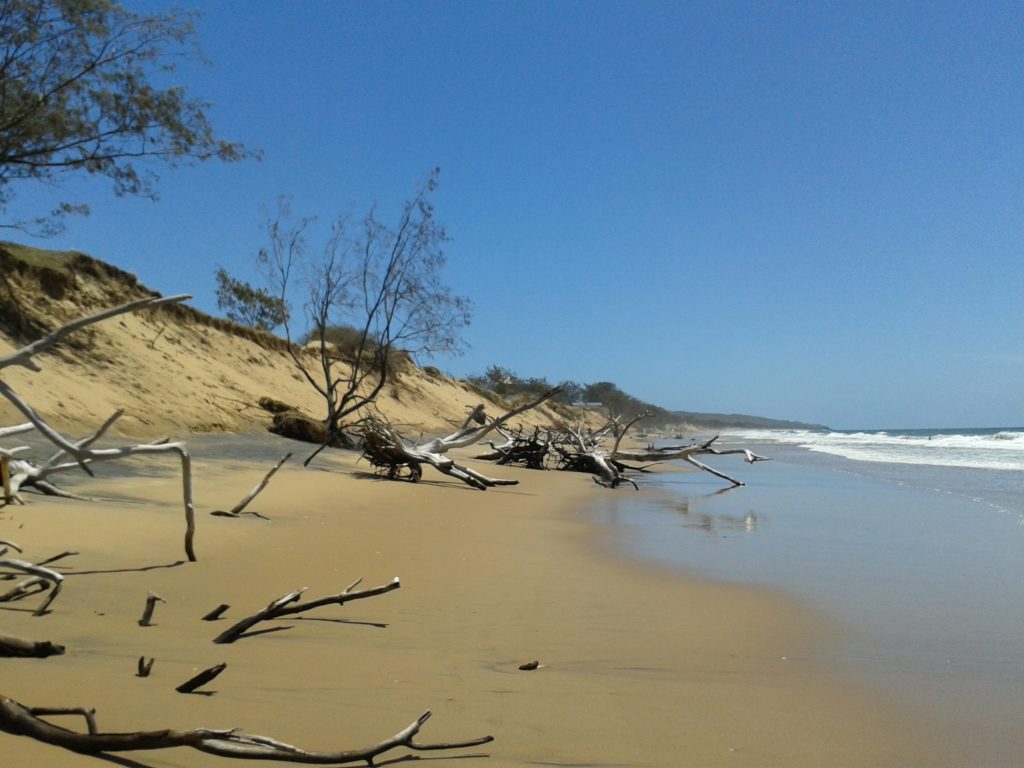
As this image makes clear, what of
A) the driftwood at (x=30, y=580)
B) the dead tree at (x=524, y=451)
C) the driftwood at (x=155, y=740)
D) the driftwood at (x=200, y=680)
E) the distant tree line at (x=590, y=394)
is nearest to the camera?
the driftwood at (x=155, y=740)

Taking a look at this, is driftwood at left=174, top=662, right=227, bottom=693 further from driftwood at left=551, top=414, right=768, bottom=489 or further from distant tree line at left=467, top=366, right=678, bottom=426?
distant tree line at left=467, top=366, right=678, bottom=426

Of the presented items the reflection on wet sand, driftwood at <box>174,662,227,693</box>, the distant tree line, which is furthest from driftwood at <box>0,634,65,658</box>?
the distant tree line

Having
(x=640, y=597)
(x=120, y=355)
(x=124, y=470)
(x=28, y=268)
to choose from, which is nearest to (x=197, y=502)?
(x=124, y=470)

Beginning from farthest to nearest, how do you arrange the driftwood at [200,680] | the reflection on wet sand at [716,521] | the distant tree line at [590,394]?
the distant tree line at [590,394]
the reflection on wet sand at [716,521]
the driftwood at [200,680]

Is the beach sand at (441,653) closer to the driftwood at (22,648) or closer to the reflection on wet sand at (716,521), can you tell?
the driftwood at (22,648)

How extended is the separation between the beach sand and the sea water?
0.24m

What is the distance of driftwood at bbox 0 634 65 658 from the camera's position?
2520 millimetres

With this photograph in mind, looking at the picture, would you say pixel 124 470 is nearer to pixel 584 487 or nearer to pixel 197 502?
pixel 197 502

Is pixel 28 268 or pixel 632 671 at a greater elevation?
pixel 28 268

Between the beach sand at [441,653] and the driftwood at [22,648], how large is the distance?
0.04 m

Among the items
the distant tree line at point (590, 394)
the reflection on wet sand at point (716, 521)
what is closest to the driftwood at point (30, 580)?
the reflection on wet sand at point (716, 521)

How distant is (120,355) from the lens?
59.1 ft

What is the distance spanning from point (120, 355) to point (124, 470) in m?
9.96

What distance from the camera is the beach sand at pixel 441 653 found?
2.50m
